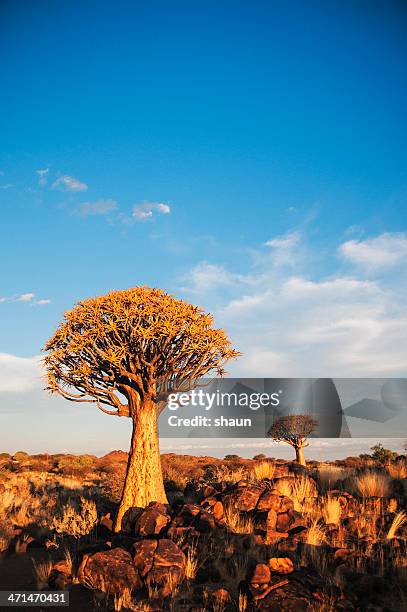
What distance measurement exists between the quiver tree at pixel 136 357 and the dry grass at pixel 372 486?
5330 mm

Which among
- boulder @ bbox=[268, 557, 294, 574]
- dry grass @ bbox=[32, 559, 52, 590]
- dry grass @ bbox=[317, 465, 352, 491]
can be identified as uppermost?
dry grass @ bbox=[317, 465, 352, 491]

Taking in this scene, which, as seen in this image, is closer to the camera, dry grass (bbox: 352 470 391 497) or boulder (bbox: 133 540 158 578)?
boulder (bbox: 133 540 158 578)

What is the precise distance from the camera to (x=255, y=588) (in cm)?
755

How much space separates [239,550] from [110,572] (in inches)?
100

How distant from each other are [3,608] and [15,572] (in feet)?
7.21

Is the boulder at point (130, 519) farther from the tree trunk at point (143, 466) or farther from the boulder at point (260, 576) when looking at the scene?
the boulder at point (260, 576)

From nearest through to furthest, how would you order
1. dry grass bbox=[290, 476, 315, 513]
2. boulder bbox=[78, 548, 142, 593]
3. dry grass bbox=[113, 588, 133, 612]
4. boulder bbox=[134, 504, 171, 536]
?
1. dry grass bbox=[113, 588, 133, 612]
2. boulder bbox=[78, 548, 142, 593]
3. boulder bbox=[134, 504, 171, 536]
4. dry grass bbox=[290, 476, 315, 513]

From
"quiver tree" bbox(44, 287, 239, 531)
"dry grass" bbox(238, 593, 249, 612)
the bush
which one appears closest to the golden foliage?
"quiver tree" bbox(44, 287, 239, 531)

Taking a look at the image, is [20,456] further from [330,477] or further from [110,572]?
[110,572]

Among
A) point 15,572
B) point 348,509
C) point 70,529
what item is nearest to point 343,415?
point 348,509

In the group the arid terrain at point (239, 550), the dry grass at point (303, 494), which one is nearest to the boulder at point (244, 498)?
the arid terrain at point (239, 550)

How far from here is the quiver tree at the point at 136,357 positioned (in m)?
13.0

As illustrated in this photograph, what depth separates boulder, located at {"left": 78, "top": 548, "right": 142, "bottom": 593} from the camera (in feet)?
27.2

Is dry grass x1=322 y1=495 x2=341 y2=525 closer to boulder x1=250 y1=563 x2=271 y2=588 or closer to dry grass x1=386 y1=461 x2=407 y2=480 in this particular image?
Answer: boulder x1=250 y1=563 x2=271 y2=588
